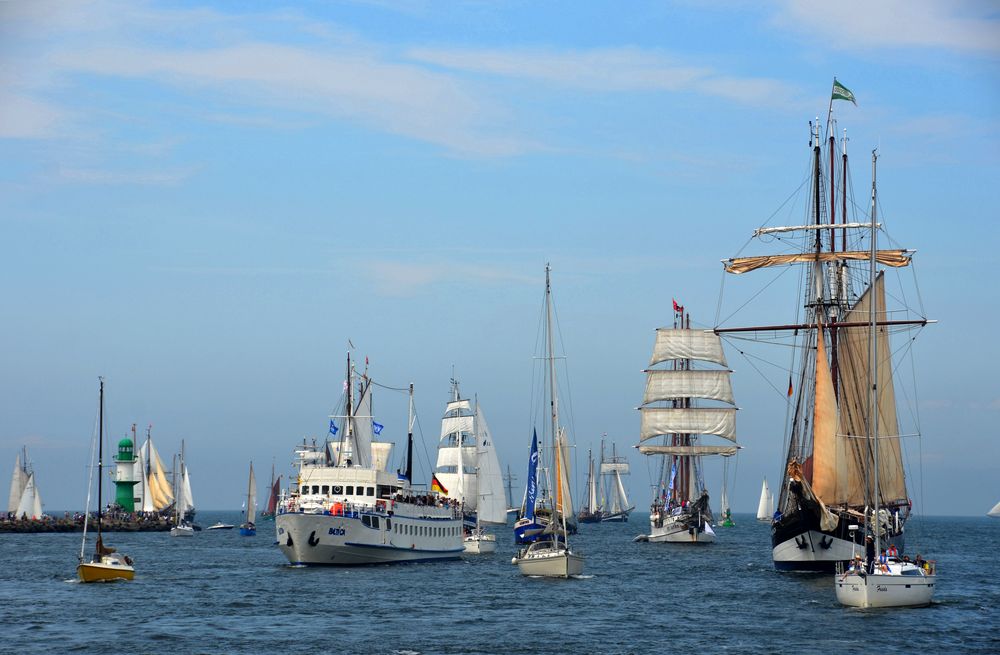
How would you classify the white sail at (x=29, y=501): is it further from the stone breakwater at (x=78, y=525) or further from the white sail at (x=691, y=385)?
the white sail at (x=691, y=385)

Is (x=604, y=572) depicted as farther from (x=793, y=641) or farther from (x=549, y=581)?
(x=793, y=641)

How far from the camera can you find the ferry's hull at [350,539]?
73938 mm

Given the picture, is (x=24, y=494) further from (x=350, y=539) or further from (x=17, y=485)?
(x=350, y=539)

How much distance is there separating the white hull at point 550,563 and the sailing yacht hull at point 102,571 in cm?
2107

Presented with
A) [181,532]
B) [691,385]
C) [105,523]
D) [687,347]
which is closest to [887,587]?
[691,385]

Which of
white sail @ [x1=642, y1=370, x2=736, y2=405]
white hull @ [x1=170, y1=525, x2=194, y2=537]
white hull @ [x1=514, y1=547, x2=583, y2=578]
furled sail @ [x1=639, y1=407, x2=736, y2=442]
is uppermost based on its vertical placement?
white sail @ [x1=642, y1=370, x2=736, y2=405]

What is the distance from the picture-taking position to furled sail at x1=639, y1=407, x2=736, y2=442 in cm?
13700

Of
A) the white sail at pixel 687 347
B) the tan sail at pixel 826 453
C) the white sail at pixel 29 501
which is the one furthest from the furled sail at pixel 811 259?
the white sail at pixel 29 501

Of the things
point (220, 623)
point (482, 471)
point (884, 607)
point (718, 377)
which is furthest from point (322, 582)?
point (718, 377)

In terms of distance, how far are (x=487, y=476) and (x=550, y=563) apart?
45153 mm

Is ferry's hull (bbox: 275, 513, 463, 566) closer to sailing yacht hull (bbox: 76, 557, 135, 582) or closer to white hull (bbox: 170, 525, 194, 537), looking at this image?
sailing yacht hull (bbox: 76, 557, 135, 582)

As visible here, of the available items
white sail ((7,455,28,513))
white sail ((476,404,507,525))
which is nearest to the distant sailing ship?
white sail ((7,455,28,513))

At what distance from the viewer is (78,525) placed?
162875 millimetres

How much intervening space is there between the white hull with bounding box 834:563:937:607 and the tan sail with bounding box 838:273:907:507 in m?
22.4
